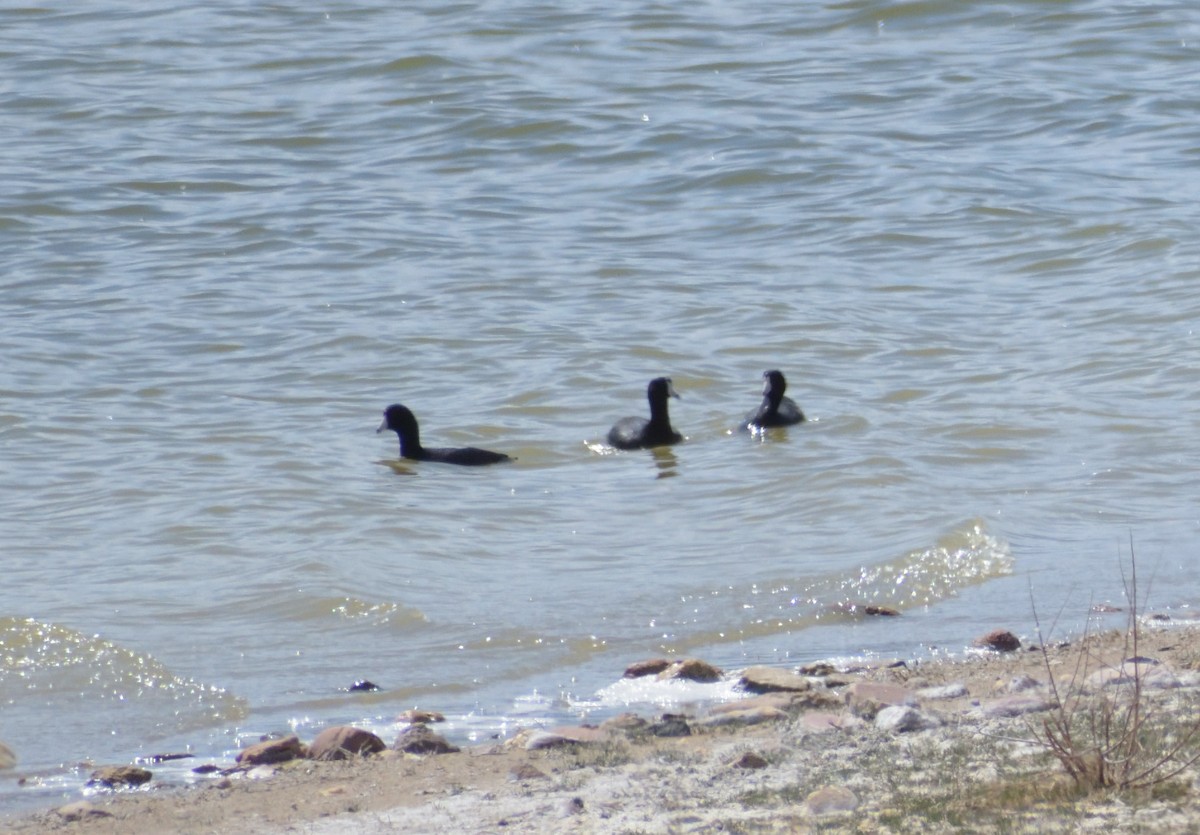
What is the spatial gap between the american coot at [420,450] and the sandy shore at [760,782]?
5111mm

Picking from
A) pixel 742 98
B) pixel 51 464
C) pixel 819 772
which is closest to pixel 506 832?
pixel 819 772

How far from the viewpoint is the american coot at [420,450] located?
34.9 ft

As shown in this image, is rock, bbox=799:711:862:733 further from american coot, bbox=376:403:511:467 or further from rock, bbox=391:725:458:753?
american coot, bbox=376:403:511:467

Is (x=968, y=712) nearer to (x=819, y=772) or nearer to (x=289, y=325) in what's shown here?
(x=819, y=772)

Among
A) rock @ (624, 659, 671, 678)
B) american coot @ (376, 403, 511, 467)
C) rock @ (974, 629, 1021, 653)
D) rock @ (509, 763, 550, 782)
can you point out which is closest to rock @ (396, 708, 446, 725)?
rock @ (624, 659, 671, 678)

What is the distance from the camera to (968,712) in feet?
17.4

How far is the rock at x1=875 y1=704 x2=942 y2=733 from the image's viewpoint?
507 centimetres

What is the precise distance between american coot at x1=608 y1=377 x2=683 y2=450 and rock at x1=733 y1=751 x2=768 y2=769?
5834 millimetres

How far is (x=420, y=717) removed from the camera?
18.9 feet

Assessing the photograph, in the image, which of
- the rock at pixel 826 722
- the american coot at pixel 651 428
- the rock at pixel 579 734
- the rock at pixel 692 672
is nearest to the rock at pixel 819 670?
the rock at pixel 692 672

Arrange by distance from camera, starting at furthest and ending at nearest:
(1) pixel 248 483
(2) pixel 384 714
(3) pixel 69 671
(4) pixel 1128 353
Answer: (4) pixel 1128 353 < (1) pixel 248 483 < (3) pixel 69 671 < (2) pixel 384 714

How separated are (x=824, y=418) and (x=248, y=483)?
3.56 metres

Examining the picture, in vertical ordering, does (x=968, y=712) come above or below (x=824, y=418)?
above

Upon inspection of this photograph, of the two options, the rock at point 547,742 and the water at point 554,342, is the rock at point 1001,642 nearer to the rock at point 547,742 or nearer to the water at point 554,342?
the water at point 554,342
